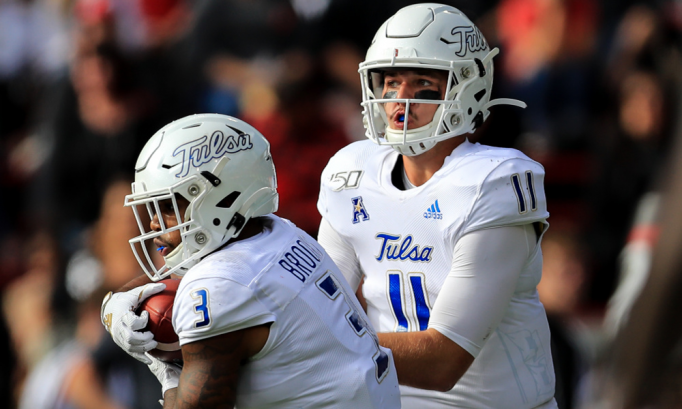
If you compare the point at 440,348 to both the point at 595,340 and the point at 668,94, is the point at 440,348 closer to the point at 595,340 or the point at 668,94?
the point at 595,340

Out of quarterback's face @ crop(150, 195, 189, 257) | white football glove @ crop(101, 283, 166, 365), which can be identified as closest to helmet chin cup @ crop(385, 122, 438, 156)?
quarterback's face @ crop(150, 195, 189, 257)

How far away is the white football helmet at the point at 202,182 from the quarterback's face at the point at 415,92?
646mm

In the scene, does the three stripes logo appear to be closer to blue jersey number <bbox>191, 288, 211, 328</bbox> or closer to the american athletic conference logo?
the american athletic conference logo

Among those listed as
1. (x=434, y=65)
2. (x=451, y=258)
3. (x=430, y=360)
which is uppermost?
(x=434, y=65)

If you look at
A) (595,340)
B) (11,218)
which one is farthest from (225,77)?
(595,340)

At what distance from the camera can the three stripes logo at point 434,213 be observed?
2.89 m

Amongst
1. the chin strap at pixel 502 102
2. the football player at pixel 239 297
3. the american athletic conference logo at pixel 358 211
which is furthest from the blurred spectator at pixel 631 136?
the football player at pixel 239 297

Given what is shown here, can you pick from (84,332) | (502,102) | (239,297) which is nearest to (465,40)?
(502,102)

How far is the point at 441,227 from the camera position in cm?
286

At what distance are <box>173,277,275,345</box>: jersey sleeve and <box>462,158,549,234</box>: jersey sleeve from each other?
2.76ft

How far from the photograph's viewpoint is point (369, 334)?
2.50 m

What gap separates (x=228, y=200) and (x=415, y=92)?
34.5 inches

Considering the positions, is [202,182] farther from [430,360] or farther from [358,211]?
[430,360]

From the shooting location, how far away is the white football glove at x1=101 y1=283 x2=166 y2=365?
244 centimetres
